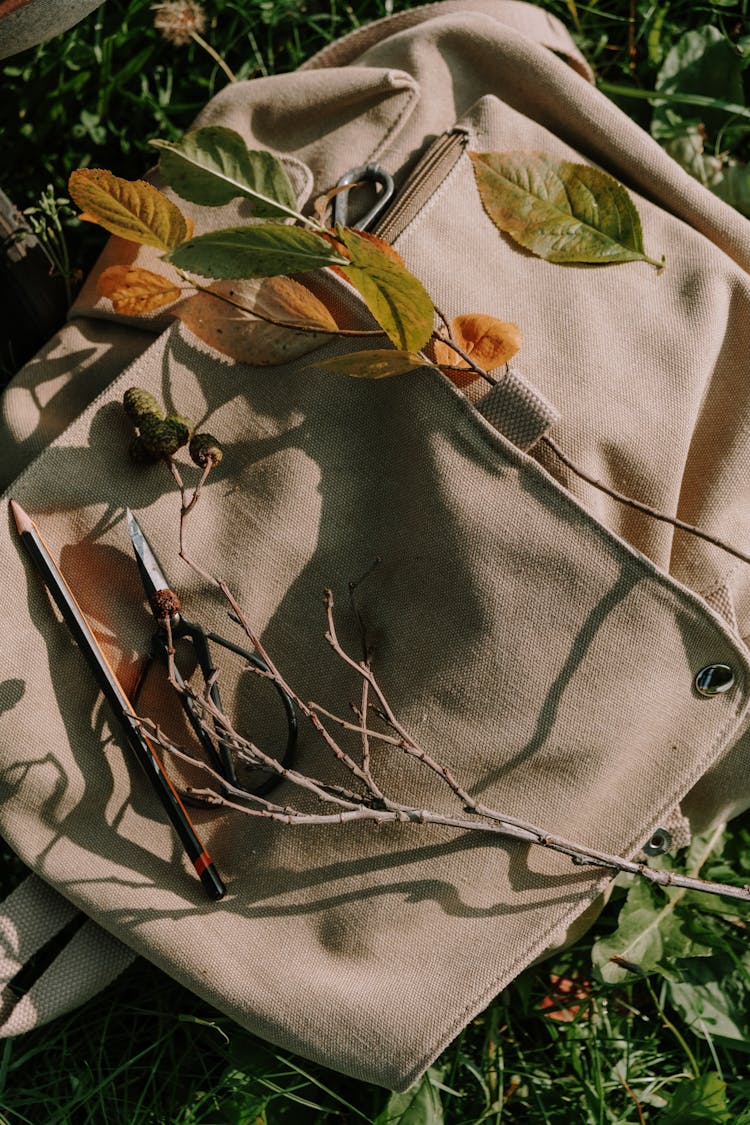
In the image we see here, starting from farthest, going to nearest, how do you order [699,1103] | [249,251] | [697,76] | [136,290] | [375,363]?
[697,76], [699,1103], [136,290], [375,363], [249,251]

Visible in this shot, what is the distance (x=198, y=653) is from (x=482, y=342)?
0.48 meters

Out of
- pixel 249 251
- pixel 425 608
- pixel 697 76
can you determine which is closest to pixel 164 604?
pixel 425 608

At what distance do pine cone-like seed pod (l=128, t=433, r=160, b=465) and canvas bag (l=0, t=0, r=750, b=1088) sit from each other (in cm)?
2

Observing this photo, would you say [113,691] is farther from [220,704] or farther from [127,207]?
[127,207]

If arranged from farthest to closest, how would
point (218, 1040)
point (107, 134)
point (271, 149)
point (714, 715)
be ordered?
point (107, 134), point (218, 1040), point (271, 149), point (714, 715)

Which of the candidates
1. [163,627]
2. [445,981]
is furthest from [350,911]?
[163,627]

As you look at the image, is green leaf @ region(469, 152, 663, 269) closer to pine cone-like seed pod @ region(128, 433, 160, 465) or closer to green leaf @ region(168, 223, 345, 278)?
green leaf @ region(168, 223, 345, 278)

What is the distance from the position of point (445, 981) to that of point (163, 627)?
0.50 metres

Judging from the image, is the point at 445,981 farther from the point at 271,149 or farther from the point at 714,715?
the point at 271,149

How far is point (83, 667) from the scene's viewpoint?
46.4 inches

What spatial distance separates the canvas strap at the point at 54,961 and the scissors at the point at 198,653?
25 centimetres

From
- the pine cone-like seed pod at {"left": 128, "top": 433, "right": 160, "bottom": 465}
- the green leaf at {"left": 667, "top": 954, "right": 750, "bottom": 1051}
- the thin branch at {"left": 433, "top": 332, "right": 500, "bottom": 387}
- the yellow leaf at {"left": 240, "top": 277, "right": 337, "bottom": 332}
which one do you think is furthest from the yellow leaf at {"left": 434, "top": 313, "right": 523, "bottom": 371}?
the green leaf at {"left": 667, "top": 954, "right": 750, "bottom": 1051}

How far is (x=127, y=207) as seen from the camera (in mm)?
1087

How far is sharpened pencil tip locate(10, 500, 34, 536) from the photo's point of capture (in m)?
1.12
